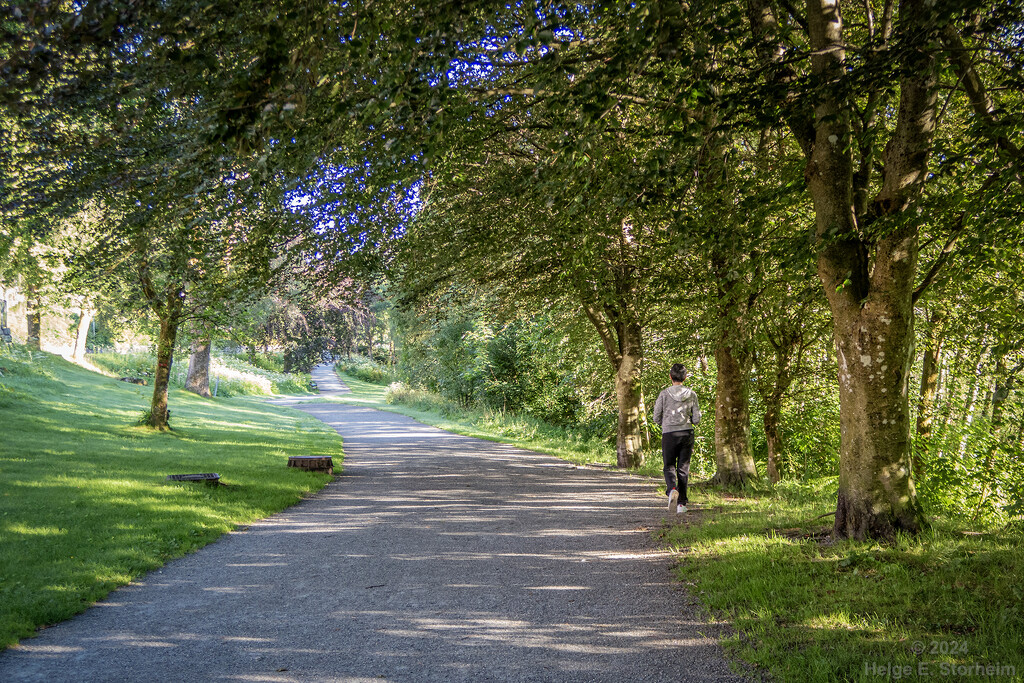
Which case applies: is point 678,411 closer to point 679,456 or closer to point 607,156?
point 679,456

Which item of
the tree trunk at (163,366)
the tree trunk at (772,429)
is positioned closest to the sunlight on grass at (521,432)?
the tree trunk at (772,429)

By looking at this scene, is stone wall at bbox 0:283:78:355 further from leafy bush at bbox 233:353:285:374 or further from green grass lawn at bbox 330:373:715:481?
leafy bush at bbox 233:353:285:374

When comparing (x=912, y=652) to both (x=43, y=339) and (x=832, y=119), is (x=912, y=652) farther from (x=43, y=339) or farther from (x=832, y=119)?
(x=43, y=339)

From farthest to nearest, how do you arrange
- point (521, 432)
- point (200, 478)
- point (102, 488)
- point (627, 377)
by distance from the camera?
point (521, 432)
point (627, 377)
point (200, 478)
point (102, 488)

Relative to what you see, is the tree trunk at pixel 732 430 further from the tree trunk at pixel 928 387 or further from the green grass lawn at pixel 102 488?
the green grass lawn at pixel 102 488

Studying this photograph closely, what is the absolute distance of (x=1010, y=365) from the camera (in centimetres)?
1169

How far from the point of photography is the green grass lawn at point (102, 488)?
19.8 ft

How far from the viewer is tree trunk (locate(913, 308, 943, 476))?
11.7m

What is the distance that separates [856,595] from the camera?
16.7 feet

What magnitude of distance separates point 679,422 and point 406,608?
200 inches

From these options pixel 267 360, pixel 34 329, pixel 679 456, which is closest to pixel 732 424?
pixel 679 456

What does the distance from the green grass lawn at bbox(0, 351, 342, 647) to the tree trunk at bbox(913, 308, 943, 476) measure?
11006 mm

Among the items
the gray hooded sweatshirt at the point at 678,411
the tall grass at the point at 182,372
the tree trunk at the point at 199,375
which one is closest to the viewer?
the gray hooded sweatshirt at the point at 678,411

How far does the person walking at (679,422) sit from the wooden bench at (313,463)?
752 centimetres
